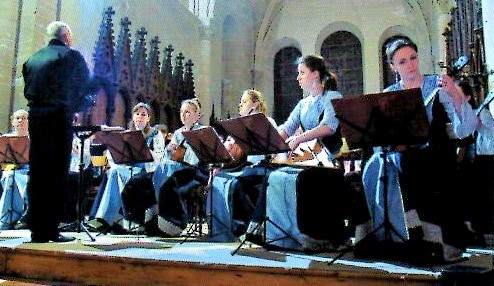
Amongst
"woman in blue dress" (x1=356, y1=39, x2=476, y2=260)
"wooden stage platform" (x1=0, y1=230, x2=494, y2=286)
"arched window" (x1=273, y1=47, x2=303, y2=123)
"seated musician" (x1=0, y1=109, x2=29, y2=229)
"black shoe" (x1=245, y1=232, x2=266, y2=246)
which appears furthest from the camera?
"arched window" (x1=273, y1=47, x2=303, y2=123)

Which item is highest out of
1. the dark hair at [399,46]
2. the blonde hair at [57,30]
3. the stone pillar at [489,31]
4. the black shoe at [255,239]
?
the stone pillar at [489,31]

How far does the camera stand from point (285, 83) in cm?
1673

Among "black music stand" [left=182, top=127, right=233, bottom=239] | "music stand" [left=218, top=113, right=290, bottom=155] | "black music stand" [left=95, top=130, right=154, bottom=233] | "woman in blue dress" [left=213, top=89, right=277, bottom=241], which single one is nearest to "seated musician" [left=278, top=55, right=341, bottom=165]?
"music stand" [left=218, top=113, right=290, bottom=155]

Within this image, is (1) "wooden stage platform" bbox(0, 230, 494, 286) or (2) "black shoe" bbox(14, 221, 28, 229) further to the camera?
(2) "black shoe" bbox(14, 221, 28, 229)

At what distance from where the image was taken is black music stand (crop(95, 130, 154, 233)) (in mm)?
5215

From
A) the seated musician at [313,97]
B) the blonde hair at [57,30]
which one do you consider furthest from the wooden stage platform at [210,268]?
the blonde hair at [57,30]

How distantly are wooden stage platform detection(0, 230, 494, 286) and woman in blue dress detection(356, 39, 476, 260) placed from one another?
11.5 inches

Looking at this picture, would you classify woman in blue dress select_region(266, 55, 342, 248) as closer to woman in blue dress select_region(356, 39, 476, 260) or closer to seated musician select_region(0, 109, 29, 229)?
woman in blue dress select_region(356, 39, 476, 260)

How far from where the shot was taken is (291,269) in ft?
8.97

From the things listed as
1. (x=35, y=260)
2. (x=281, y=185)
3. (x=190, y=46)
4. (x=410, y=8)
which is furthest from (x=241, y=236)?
(x=410, y=8)

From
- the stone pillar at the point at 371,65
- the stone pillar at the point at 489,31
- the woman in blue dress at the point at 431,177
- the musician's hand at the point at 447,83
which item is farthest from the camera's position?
the stone pillar at the point at 371,65

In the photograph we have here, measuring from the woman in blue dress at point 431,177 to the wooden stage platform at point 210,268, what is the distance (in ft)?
0.95

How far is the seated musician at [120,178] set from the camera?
5.95 metres

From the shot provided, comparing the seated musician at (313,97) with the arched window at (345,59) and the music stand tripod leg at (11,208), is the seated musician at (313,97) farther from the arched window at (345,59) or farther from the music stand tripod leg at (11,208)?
the arched window at (345,59)
